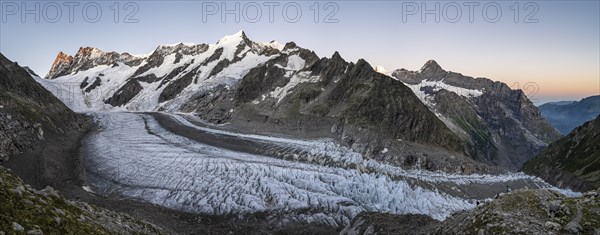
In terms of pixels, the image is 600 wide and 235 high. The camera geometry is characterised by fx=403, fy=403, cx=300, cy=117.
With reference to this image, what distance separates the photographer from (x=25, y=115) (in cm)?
5372

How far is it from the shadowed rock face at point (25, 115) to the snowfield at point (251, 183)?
668cm

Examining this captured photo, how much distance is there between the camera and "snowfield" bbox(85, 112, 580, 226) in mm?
36625

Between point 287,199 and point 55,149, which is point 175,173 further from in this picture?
point 55,149

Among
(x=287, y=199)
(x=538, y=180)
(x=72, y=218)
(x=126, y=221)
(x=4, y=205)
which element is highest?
(x=4, y=205)

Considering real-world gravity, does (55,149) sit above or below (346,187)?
above

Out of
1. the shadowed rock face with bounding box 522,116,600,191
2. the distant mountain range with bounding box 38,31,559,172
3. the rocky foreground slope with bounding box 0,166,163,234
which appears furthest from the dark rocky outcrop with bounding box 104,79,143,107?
the rocky foreground slope with bounding box 0,166,163,234

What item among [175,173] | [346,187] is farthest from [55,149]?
[346,187]

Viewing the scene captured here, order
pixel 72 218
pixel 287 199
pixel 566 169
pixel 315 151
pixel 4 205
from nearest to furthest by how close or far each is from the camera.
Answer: pixel 4 205
pixel 72 218
pixel 287 199
pixel 315 151
pixel 566 169

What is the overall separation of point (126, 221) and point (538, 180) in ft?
331

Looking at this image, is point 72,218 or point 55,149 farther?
point 55,149

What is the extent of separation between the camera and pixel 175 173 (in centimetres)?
4506

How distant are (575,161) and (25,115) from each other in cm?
10945

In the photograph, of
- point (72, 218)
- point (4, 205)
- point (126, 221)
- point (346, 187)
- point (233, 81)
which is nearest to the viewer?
point (4, 205)

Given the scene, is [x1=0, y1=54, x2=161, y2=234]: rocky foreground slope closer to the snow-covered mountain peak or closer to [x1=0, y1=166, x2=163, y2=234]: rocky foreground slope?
[x1=0, y1=166, x2=163, y2=234]: rocky foreground slope
